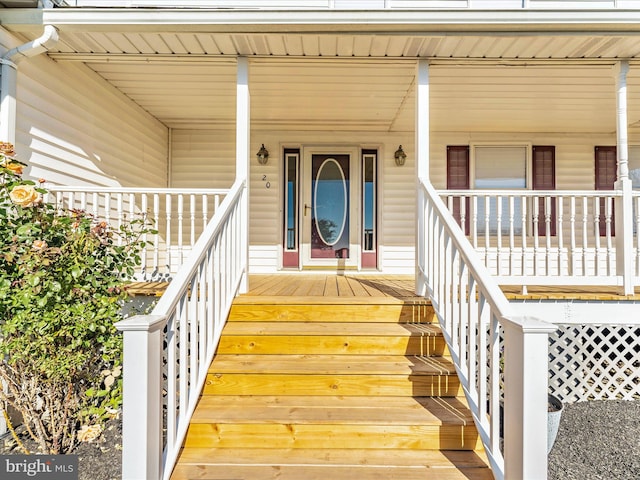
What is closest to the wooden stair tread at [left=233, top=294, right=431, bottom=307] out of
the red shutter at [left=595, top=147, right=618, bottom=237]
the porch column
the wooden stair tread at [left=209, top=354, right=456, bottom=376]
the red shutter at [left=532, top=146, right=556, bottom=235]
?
the wooden stair tread at [left=209, top=354, right=456, bottom=376]

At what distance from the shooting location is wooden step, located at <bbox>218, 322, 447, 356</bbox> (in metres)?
2.73

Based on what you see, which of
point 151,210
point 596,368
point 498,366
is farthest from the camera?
point 151,210

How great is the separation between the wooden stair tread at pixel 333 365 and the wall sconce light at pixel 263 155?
3.71 metres

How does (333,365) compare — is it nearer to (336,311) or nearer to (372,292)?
(336,311)

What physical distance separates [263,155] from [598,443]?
16.1 ft

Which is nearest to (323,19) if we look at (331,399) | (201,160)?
(331,399)

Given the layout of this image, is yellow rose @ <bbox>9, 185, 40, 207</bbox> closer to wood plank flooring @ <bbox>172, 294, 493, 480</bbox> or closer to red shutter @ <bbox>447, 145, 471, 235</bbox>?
wood plank flooring @ <bbox>172, 294, 493, 480</bbox>

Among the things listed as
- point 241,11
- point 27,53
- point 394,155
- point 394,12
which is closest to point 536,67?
point 394,12

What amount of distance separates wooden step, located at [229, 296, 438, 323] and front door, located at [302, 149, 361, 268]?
2886mm

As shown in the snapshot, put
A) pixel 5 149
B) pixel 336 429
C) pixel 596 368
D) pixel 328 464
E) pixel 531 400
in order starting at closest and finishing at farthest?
1. pixel 531 400
2. pixel 328 464
3. pixel 336 429
4. pixel 5 149
5. pixel 596 368

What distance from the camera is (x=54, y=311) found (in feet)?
8.09


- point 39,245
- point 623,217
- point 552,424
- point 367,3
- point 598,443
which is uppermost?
point 367,3

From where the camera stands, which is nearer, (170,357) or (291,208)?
(170,357)

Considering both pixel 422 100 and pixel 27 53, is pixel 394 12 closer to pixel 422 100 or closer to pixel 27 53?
pixel 422 100
